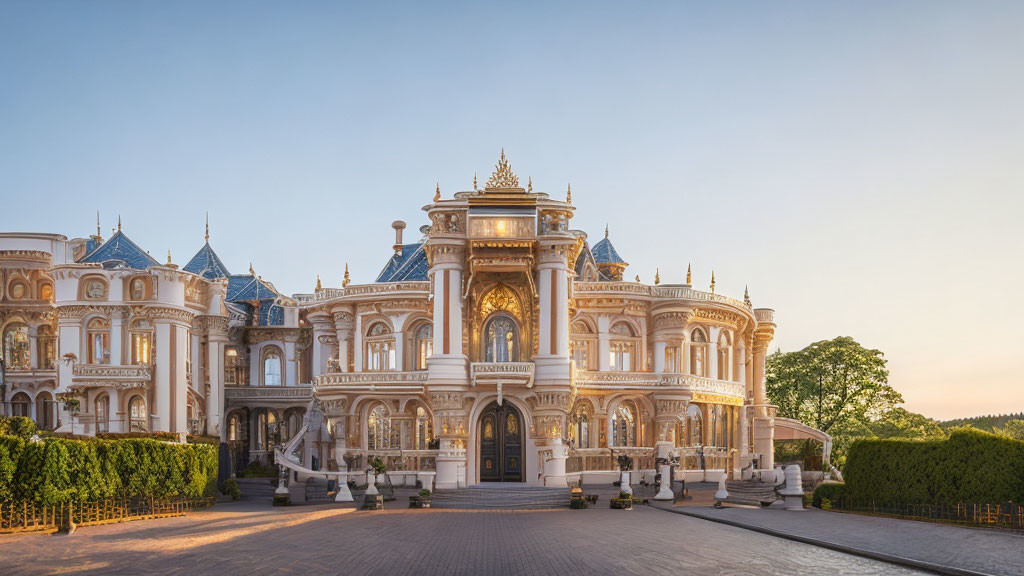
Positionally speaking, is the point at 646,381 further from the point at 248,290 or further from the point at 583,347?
the point at 248,290

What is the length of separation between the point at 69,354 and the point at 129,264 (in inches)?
247

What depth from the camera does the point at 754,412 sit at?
6194 cm

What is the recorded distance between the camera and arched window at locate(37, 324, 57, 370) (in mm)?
56438

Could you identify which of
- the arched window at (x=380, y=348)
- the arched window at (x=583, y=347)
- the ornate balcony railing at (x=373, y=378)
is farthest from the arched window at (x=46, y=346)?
the arched window at (x=583, y=347)

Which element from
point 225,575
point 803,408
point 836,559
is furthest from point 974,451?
point 803,408

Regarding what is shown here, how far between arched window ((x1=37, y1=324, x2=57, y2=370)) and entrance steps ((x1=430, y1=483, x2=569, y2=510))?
88.7 feet

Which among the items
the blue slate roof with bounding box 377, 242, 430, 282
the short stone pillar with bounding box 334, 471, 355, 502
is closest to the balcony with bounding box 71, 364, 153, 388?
the blue slate roof with bounding box 377, 242, 430, 282

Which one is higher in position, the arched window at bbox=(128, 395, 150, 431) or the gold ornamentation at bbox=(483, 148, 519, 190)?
the gold ornamentation at bbox=(483, 148, 519, 190)

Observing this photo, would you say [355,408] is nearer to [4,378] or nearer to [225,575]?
[4,378]

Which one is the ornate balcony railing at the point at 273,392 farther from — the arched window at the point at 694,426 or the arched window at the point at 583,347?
the arched window at the point at 694,426

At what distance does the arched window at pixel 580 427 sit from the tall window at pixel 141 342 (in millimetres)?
22484

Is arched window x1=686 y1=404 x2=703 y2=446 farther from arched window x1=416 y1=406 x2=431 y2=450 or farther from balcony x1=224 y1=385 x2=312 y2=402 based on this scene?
balcony x1=224 y1=385 x2=312 y2=402

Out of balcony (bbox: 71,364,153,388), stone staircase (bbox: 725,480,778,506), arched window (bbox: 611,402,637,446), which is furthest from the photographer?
arched window (bbox: 611,402,637,446)

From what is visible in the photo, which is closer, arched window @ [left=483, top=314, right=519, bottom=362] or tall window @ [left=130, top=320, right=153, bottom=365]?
arched window @ [left=483, top=314, right=519, bottom=362]
